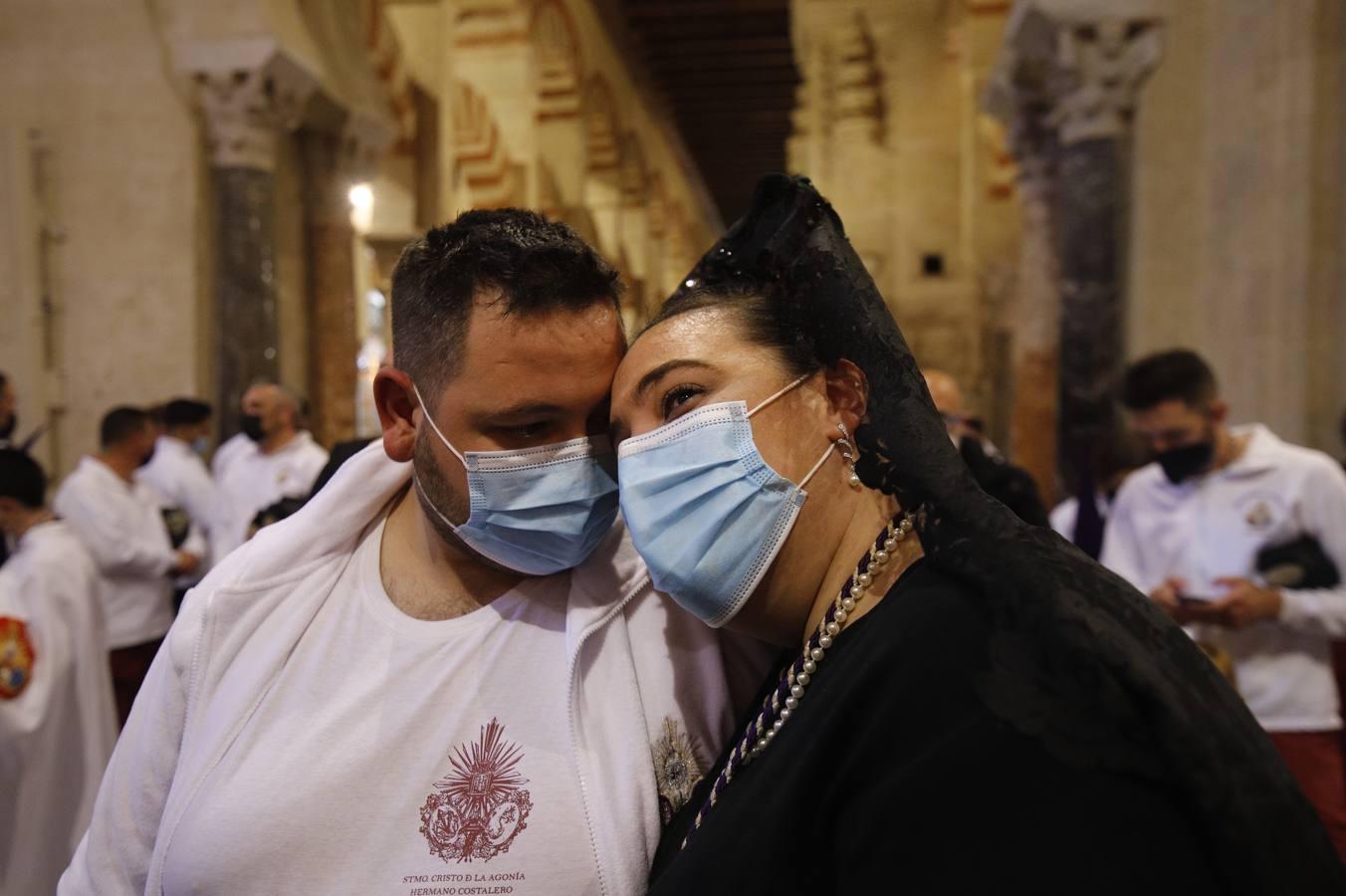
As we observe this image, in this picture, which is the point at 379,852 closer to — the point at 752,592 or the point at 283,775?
the point at 283,775

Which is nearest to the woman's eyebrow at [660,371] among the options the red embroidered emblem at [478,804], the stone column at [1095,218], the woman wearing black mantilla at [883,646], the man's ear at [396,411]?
the woman wearing black mantilla at [883,646]

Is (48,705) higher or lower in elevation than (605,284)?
lower

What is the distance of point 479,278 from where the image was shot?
5.32 ft

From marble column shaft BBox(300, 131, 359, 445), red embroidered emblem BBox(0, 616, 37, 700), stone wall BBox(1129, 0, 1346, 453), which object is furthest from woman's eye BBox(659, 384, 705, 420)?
marble column shaft BBox(300, 131, 359, 445)

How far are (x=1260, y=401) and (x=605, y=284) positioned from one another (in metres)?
5.22

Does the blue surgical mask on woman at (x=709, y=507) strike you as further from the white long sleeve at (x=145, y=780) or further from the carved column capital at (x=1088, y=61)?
the carved column capital at (x=1088, y=61)

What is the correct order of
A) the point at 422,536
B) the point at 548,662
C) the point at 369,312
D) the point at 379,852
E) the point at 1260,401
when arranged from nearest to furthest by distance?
the point at 379,852
the point at 548,662
the point at 422,536
the point at 1260,401
the point at 369,312

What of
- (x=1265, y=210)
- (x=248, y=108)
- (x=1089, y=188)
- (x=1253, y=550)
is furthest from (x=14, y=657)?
(x=1089, y=188)

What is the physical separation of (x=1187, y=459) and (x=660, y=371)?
289 centimetres

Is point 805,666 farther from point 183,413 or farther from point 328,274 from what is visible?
point 328,274

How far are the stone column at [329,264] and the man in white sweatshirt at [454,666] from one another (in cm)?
829

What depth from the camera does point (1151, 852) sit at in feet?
3.34

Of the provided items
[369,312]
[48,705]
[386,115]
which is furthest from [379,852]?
[369,312]

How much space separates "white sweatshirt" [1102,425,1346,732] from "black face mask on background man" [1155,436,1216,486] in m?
0.06
